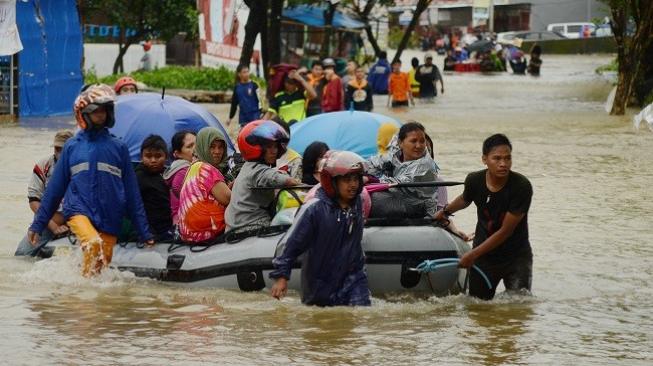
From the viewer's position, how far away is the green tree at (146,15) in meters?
40.2

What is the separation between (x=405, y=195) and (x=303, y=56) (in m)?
35.5

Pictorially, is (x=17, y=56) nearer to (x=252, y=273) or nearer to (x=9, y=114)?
(x=9, y=114)

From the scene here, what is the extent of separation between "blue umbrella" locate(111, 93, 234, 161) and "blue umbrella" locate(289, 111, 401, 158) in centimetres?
130

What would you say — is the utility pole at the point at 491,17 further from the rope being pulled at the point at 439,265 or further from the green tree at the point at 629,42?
the rope being pulled at the point at 439,265

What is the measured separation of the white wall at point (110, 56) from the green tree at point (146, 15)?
1.57 m

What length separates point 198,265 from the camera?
1037cm

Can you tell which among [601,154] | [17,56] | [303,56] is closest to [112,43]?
[303,56]

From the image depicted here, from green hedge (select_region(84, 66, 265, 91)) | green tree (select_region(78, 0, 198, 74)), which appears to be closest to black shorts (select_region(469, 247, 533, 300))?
green hedge (select_region(84, 66, 265, 91))

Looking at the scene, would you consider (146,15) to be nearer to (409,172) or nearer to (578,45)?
(409,172)

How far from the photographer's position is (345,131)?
48.8 feet

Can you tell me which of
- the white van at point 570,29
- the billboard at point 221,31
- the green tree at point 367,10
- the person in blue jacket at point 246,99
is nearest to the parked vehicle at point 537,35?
the white van at point 570,29

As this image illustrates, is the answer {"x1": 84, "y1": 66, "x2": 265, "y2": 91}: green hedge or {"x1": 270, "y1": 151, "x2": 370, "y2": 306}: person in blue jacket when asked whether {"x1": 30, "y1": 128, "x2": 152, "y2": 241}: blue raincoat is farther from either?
{"x1": 84, "y1": 66, "x2": 265, "y2": 91}: green hedge

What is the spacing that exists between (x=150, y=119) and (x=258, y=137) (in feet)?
13.4

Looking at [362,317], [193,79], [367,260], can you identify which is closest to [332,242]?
[362,317]
